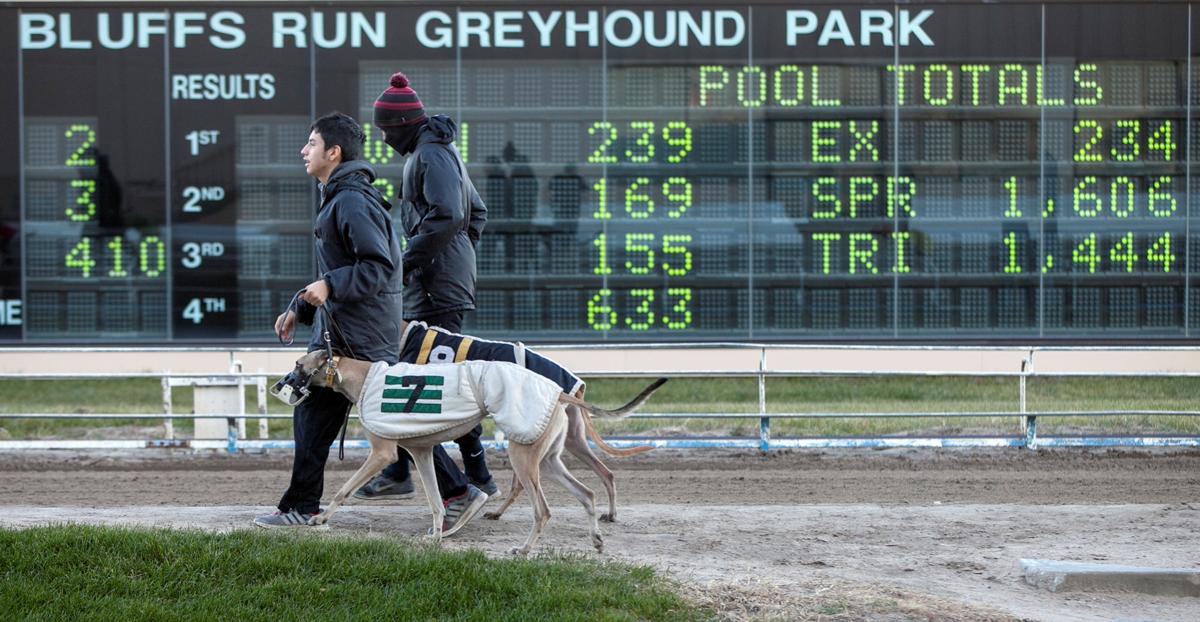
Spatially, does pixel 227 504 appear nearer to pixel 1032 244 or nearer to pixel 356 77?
pixel 356 77

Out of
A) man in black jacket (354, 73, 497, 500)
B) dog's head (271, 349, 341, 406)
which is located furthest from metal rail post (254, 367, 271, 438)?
dog's head (271, 349, 341, 406)

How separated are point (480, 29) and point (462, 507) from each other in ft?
19.8

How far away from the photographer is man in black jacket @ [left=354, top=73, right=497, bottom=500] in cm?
711

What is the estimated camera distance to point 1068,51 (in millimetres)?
12094

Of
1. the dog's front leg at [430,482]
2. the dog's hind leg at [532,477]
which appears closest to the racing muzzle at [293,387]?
the dog's front leg at [430,482]

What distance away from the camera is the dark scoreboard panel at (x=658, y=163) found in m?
12.0

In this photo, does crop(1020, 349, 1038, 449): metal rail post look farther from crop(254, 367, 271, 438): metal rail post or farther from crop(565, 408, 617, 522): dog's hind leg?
crop(254, 367, 271, 438): metal rail post

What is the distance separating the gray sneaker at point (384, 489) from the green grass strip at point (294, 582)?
60.6 inches

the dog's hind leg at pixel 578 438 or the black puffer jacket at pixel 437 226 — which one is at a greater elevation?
the black puffer jacket at pixel 437 226

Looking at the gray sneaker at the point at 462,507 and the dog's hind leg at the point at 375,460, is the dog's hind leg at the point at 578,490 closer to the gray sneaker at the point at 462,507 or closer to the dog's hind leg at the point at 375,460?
the gray sneaker at the point at 462,507

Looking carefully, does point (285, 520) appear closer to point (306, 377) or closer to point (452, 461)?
point (306, 377)

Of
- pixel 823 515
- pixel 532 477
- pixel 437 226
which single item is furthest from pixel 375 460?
pixel 823 515

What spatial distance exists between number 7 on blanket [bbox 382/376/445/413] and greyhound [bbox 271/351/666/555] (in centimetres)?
3

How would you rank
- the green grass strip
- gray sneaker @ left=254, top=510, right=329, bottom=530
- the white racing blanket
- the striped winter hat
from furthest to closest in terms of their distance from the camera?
1. the striped winter hat
2. gray sneaker @ left=254, top=510, right=329, bottom=530
3. the white racing blanket
4. the green grass strip
